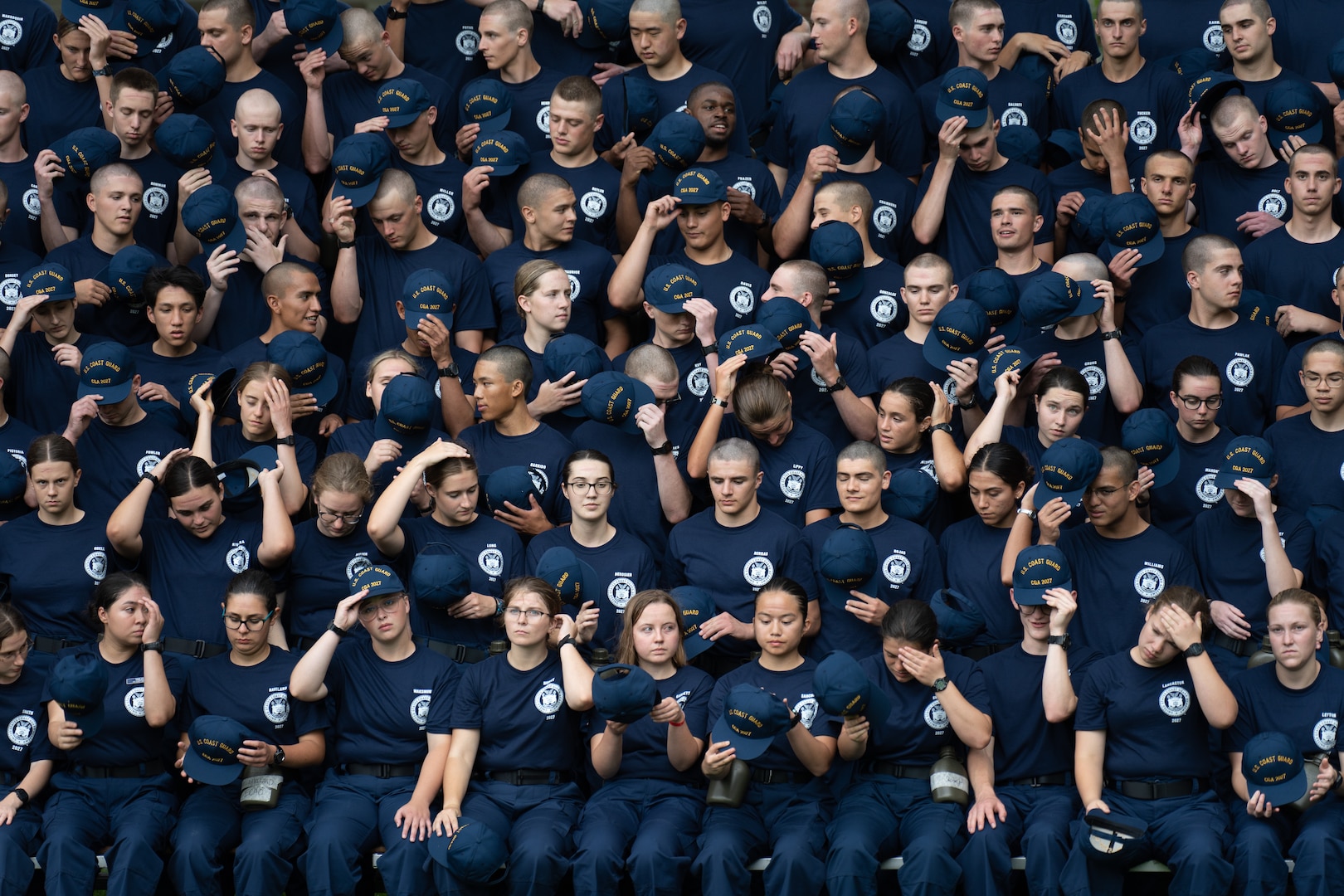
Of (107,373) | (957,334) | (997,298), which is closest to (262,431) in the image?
(107,373)

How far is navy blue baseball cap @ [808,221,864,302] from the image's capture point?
10.6 metres

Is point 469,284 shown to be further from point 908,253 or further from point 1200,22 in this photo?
point 1200,22

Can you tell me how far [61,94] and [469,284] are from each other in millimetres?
2977

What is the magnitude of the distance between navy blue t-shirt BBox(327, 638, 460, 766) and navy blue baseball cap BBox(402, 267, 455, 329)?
1.99 meters

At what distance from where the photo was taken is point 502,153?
1120cm

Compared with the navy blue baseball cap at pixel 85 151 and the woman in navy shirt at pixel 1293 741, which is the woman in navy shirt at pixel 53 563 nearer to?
the navy blue baseball cap at pixel 85 151

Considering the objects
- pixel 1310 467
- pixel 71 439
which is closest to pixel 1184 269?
pixel 1310 467

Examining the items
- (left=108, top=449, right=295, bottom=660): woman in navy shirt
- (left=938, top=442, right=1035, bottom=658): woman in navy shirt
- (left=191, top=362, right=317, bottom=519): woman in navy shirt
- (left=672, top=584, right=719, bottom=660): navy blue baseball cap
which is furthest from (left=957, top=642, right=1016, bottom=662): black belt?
(left=191, top=362, right=317, bottom=519): woman in navy shirt

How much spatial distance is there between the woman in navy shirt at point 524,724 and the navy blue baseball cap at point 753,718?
710 millimetres

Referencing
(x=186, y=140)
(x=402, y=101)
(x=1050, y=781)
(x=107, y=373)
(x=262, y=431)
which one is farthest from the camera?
(x=402, y=101)

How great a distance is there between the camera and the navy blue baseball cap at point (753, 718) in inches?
337

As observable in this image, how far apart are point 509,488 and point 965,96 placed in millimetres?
3568

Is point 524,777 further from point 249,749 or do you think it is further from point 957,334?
point 957,334

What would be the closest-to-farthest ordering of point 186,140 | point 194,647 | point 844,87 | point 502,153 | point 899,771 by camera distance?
point 899,771
point 194,647
point 186,140
point 502,153
point 844,87
